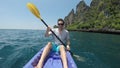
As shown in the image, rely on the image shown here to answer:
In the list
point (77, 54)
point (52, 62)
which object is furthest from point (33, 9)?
point (77, 54)

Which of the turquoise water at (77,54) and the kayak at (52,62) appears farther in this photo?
the turquoise water at (77,54)

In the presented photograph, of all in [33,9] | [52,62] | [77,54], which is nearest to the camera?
[52,62]

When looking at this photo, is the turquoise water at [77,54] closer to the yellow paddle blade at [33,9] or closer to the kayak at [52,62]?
the kayak at [52,62]

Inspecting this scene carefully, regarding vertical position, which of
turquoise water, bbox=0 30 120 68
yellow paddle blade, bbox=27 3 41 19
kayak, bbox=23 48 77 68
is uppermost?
yellow paddle blade, bbox=27 3 41 19

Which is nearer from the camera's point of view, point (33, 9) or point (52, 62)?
point (52, 62)

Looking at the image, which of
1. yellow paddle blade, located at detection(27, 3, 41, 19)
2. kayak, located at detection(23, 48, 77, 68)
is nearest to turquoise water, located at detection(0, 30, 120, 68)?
kayak, located at detection(23, 48, 77, 68)

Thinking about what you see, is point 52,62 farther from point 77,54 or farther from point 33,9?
point 77,54

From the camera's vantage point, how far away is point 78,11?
188 m

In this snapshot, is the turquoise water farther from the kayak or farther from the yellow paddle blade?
the yellow paddle blade

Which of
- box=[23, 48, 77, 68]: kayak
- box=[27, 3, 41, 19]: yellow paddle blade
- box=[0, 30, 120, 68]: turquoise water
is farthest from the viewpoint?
box=[0, 30, 120, 68]: turquoise water

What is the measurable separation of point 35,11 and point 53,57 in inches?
129

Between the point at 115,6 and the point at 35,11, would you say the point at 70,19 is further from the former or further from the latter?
the point at 35,11

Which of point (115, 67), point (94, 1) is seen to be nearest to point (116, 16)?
point (94, 1)

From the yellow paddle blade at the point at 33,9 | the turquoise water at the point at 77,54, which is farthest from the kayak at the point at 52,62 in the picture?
the yellow paddle blade at the point at 33,9
